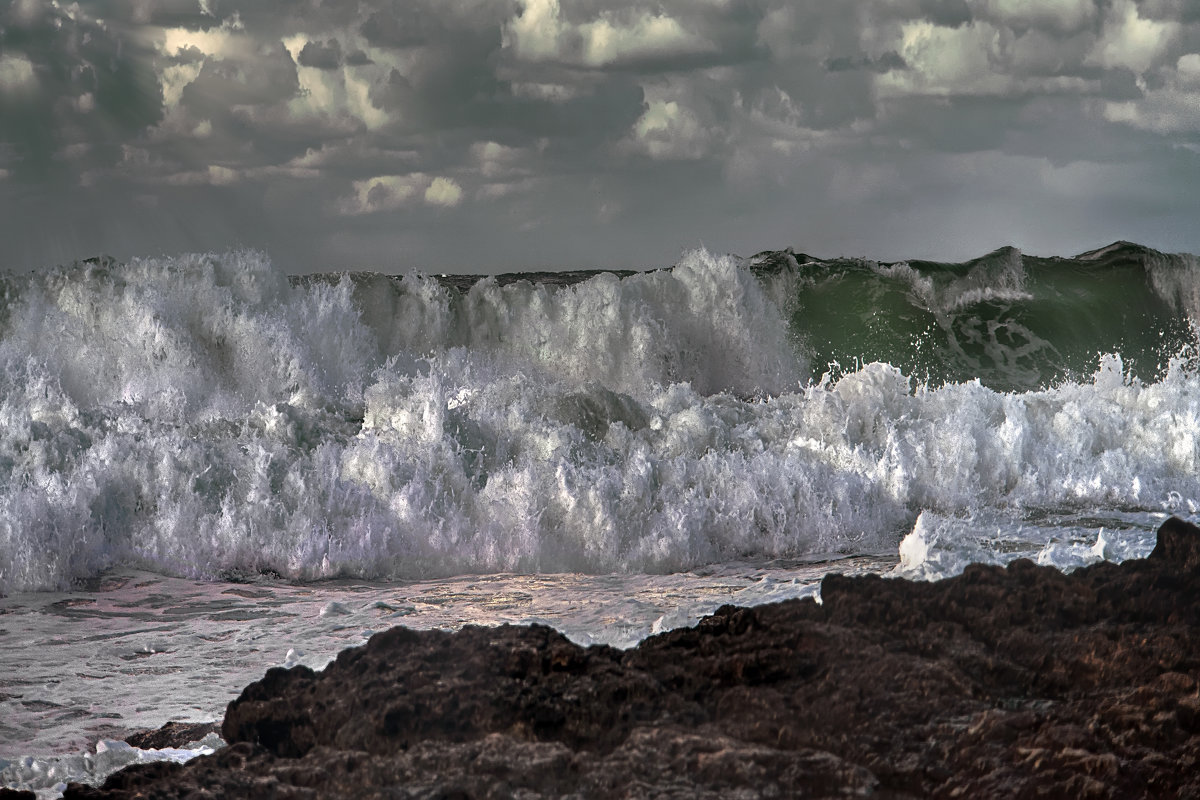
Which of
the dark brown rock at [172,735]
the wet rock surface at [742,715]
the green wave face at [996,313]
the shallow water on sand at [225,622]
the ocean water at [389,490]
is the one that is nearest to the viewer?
the wet rock surface at [742,715]

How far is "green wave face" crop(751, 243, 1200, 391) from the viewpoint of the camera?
1703 cm

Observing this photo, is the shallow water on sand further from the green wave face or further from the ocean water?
the green wave face

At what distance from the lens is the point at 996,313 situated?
18.3 metres

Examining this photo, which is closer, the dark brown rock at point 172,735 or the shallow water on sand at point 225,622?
the dark brown rock at point 172,735

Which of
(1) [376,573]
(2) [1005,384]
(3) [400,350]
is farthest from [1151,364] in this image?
(1) [376,573]

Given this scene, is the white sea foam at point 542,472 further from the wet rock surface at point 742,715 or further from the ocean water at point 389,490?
the wet rock surface at point 742,715

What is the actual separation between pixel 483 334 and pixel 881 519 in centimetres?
970

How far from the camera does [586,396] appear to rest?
9.10m

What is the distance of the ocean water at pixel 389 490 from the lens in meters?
4.75

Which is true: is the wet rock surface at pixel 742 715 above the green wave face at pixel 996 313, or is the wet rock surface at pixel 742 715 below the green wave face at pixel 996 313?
below

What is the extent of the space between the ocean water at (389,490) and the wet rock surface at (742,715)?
809 mm

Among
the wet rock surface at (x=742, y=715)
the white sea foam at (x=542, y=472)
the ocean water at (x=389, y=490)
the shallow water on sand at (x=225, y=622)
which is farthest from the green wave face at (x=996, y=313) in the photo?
the wet rock surface at (x=742, y=715)

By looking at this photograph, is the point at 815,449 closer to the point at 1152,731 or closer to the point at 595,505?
the point at 595,505

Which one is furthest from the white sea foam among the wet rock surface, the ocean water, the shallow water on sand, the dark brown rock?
the wet rock surface
